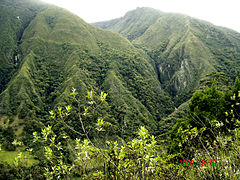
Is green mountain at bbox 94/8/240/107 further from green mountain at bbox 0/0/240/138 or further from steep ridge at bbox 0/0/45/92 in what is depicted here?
steep ridge at bbox 0/0/45/92

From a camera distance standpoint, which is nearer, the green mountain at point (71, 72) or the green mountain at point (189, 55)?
the green mountain at point (71, 72)

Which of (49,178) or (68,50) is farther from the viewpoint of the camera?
(68,50)

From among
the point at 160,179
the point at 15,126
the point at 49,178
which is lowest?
the point at 15,126

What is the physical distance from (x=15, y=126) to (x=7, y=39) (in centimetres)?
10217

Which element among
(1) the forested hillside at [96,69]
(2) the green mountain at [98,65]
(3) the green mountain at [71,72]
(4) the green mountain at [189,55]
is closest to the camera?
(1) the forested hillside at [96,69]

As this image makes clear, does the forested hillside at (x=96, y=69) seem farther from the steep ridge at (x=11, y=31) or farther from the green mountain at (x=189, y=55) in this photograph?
the green mountain at (x=189, y=55)

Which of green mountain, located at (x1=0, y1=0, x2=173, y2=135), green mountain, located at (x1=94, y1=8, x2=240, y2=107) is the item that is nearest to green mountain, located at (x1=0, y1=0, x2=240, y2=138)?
green mountain, located at (x1=0, y1=0, x2=173, y2=135)

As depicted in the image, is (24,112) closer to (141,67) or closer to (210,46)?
(141,67)

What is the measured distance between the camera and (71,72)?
11012cm

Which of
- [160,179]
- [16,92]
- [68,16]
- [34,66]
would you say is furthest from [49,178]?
[68,16]

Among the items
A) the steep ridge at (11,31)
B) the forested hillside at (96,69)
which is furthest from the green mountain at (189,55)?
the steep ridge at (11,31)

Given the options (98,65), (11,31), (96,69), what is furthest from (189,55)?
(11,31)

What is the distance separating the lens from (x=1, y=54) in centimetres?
12662

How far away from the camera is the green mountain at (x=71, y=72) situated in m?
92.8
